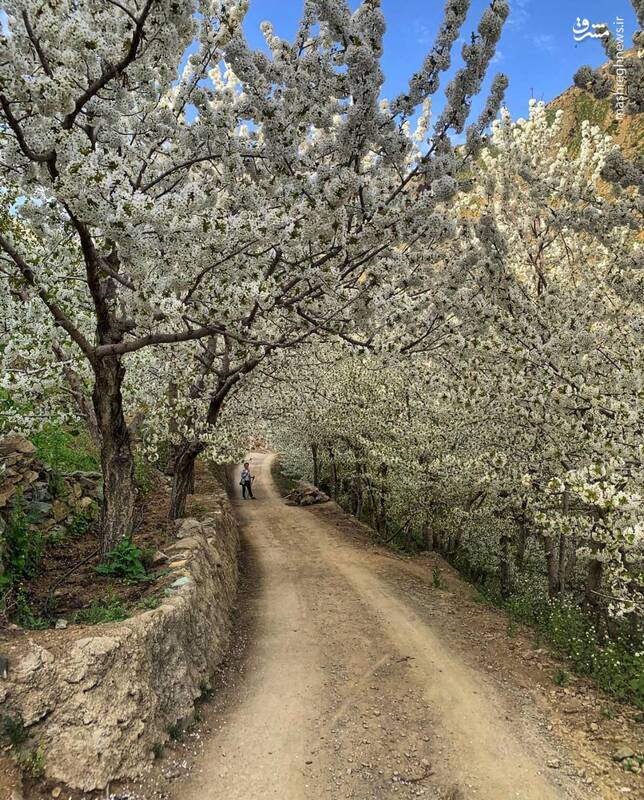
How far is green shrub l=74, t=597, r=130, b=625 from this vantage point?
277 inches

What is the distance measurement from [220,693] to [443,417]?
36.9ft

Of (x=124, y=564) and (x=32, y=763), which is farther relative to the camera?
(x=124, y=564)

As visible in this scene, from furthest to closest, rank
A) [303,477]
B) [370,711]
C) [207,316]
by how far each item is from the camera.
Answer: [303,477]
[370,711]
[207,316]

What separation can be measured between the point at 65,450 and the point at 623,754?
13978mm

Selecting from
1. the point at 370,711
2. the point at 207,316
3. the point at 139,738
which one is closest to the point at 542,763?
the point at 370,711

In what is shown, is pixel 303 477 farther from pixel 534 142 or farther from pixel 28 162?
pixel 28 162

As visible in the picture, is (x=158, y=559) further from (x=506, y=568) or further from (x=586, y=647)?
(x=506, y=568)

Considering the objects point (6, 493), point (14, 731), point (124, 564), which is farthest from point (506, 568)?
point (14, 731)

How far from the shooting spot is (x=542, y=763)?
6.89m

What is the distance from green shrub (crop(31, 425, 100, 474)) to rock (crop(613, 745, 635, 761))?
1136 centimetres

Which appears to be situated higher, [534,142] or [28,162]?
[534,142]

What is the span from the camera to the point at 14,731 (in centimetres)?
530

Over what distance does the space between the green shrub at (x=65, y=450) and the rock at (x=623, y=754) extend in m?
11.4

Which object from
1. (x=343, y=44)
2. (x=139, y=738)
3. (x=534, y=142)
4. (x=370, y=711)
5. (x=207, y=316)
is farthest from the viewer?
(x=534, y=142)
